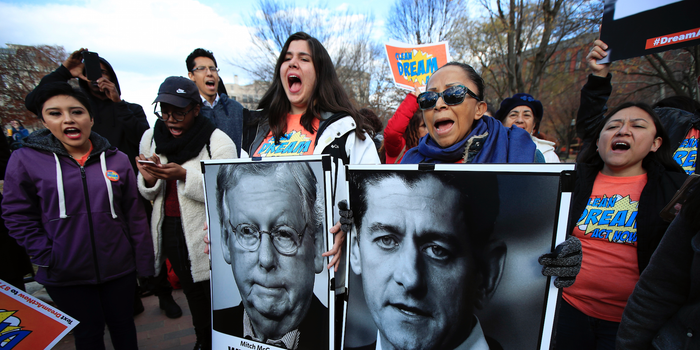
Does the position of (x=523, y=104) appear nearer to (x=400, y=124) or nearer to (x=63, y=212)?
(x=400, y=124)

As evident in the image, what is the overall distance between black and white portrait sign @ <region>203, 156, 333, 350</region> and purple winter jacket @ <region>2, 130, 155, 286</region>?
85cm

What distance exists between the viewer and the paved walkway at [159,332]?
2973mm

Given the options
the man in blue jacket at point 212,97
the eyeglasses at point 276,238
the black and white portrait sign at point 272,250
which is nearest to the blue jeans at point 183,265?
the black and white portrait sign at point 272,250

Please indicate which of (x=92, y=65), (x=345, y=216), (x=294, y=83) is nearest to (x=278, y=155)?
(x=294, y=83)

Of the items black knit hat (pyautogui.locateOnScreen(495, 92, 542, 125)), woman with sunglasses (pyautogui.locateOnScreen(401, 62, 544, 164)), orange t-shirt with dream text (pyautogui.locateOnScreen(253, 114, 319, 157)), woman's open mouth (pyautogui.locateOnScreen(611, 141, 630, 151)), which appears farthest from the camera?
black knit hat (pyautogui.locateOnScreen(495, 92, 542, 125))

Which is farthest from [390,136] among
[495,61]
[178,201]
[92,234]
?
[495,61]

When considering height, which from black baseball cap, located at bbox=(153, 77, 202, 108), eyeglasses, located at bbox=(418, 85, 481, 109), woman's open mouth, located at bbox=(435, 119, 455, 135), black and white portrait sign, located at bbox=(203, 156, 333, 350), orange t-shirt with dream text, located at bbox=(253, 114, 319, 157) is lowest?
black and white portrait sign, located at bbox=(203, 156, 333, 350)

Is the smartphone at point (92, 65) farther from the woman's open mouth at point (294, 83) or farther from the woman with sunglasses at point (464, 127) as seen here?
the woman with sunglasses at point (464, 127)

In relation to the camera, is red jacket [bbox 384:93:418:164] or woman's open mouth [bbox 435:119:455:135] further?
red jacket [bbox 384:93:418:164]

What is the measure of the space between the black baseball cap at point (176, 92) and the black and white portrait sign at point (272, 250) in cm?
64

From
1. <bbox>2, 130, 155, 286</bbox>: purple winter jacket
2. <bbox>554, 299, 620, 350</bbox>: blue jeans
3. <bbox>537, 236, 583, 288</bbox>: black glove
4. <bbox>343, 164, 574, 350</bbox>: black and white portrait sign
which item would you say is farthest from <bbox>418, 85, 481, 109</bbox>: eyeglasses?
<bbox>2, 130, 155, 286</bbox>: purple winter jacket

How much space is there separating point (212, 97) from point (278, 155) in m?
2.26

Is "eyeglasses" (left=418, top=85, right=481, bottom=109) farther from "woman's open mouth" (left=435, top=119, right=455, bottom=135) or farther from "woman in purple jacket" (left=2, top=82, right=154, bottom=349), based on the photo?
"woman in purple jacket" (left=2, top=82, right=154, bottom=349)

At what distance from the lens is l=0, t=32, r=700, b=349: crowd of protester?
4.86 feet
